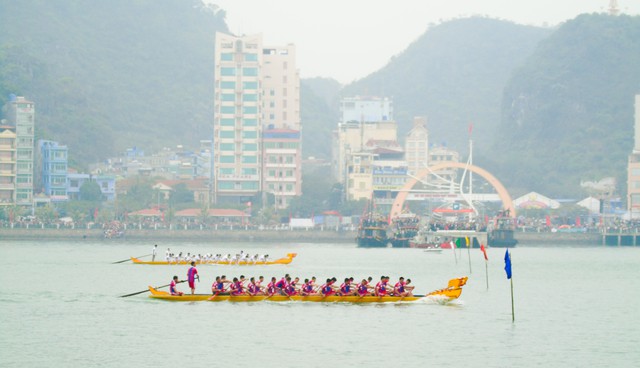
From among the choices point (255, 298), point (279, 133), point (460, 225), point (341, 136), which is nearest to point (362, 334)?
point (255, 298)

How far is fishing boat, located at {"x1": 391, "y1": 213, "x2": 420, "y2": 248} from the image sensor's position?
128m

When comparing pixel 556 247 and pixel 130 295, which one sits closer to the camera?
pixel 130 295

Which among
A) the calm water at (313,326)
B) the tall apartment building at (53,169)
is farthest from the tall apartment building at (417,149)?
the calm water at (313,326)

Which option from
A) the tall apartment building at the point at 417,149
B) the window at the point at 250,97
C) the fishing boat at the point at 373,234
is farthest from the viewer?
the tall apartment building at the point at 417,149

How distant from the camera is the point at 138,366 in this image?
4253 cm

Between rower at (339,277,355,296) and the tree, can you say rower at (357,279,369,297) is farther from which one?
the tree

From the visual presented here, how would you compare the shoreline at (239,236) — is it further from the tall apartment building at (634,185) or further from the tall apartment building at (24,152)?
the tall apartment building at (634,185)

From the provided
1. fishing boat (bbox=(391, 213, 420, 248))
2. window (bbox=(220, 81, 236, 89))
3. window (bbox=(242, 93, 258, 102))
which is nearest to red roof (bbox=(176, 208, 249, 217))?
window (bbox=(242, 93, 258, 102))

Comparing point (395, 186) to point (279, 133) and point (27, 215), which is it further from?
point (27, 215)

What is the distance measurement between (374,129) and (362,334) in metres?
131

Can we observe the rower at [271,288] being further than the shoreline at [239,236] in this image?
No

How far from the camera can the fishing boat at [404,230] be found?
128 m

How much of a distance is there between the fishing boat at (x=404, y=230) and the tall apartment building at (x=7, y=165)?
40709 millimetres

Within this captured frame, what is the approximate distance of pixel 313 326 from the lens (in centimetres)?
5191
